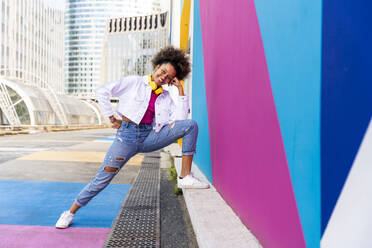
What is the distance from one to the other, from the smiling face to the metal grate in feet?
3.80

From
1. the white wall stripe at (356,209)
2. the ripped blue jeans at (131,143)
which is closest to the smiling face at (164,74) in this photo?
the ripped blue jeans at (131,143)

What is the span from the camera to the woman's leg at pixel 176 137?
2510mm

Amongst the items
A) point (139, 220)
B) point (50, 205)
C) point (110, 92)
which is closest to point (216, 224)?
point (139, 220)

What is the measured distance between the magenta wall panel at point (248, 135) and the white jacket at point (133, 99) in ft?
1.78

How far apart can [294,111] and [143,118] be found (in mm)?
1534

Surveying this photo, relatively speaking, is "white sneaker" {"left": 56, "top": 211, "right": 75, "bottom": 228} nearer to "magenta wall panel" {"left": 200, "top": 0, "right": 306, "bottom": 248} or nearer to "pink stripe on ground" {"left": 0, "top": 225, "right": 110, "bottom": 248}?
"pink stripe on ground" {"left": 0, "top": 225, "right": 110, "bottom": 248}

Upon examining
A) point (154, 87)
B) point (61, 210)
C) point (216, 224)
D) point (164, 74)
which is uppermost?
point (164, 74)

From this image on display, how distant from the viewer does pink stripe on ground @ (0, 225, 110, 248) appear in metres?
1.99

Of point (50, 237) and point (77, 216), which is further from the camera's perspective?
point (77, 216)

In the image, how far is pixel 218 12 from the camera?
292cm

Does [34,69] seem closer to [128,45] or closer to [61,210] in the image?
[128,45]

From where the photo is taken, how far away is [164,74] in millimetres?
2545

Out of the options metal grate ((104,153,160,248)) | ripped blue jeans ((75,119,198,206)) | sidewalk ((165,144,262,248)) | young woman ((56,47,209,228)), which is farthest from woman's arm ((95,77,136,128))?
sidewalk ((165,144,262,248))

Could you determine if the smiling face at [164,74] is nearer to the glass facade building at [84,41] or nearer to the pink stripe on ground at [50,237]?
the pink stripe on ground at [50,237]
